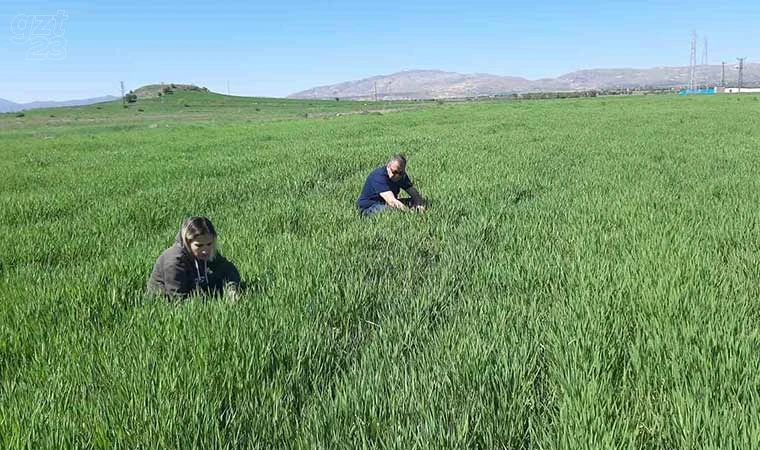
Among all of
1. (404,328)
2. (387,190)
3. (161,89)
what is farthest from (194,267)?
(161,89)

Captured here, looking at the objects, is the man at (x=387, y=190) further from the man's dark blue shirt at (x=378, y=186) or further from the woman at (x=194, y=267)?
the woman at (x=194, y=267)

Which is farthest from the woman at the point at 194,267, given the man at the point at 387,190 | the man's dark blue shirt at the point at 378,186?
the man's dark blue shirt at the point at 378,186

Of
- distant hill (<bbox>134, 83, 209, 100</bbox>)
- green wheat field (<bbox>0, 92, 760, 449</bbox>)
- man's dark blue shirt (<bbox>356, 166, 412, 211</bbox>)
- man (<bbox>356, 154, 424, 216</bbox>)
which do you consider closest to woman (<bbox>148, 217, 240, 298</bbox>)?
green wheat field (<bbox>0, 92, 760, 449</bbox>)

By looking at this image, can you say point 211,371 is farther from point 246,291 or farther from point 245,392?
point 246,291

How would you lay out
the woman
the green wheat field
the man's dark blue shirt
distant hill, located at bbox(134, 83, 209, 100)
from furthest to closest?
distant hill, located at bbox(134, 83, 209, 100), the man's dark blue shirt, the woman, the green wheat field

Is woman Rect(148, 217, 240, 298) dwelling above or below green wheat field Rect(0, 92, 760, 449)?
above

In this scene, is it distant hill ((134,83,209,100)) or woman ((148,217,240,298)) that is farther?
distant hill ((134,83,209,100))

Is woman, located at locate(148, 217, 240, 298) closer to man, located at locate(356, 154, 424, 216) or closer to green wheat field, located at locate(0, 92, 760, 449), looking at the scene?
green wheat field, located at locate(0, 92, 760, 449)

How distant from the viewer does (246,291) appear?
3.82 metres

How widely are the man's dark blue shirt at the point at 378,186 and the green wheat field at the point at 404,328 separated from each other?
0.28 metres

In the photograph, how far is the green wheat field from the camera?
2084 millimetres

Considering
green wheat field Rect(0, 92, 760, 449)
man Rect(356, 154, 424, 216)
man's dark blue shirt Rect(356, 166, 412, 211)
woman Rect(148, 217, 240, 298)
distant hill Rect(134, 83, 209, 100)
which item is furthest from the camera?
distant hill Rect(134, 83, 209, 100)

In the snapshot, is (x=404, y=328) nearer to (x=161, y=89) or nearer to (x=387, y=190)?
(x=387, y=190)

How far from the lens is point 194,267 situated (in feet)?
12.8
